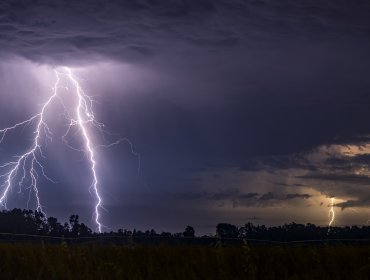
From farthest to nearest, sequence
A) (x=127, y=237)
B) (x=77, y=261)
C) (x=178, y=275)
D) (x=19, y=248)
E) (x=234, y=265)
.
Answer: (x=19, y=248)
(x=127, y=237)
(x=77, y=261)
(x=234, y=265)
(x=178, y=275)

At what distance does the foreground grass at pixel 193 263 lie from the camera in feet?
48.9

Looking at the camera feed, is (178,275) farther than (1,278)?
No

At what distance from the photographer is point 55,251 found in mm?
19688

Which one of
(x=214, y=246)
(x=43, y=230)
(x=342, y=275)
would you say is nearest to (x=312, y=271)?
(x=342, y=275)

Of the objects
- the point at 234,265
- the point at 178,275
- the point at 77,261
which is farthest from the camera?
the point at 77,261

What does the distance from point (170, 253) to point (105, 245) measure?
369cm

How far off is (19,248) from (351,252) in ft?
32.0

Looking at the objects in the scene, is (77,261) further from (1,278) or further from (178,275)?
(178,275)

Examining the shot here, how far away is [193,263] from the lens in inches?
624

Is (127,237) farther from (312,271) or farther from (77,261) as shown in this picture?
(312,271)

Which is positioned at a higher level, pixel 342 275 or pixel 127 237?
pixel 127 237

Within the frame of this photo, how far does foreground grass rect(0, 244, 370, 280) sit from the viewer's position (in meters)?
14.9

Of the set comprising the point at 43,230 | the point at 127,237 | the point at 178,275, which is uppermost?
the point at 43,230

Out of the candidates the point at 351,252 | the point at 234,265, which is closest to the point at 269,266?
the point at 234,265
